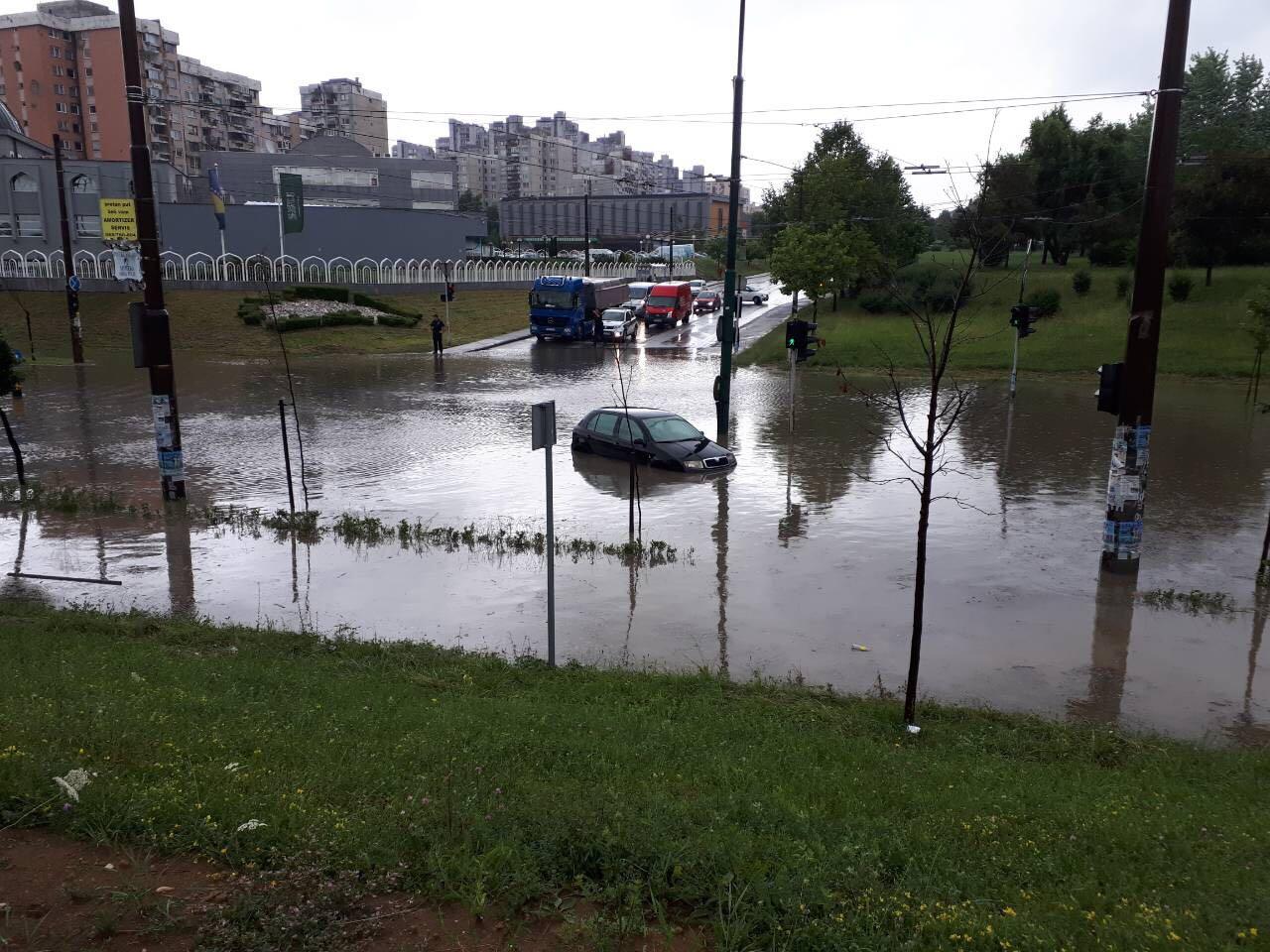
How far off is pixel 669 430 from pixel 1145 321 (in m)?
9.10

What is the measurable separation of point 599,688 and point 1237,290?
41.8m

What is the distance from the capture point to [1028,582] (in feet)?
39.1

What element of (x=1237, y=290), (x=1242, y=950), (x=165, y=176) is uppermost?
(x=165, y=176)

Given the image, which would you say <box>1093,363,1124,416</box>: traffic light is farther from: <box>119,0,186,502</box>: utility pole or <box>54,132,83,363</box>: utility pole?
<box>54,132,83,363</box>: utility pole

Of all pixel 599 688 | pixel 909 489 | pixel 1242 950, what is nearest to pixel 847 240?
pixel 909 489

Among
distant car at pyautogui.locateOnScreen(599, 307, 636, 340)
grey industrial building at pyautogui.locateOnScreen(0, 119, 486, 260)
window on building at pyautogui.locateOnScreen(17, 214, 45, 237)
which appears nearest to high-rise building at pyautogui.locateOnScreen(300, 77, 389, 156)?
grey industrial building at pyautogui.locateOnScreen(0, 119, 486, 260)

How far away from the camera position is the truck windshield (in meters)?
46.0

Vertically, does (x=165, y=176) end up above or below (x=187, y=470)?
above

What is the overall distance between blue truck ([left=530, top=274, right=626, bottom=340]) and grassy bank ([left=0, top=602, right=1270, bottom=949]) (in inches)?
1534

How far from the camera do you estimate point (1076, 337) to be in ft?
121

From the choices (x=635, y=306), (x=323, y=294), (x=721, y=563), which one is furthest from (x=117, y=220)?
(x=721, y=563)

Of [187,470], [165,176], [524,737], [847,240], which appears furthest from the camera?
[165,176]

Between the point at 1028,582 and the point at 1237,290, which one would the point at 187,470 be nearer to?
the point at 1028,582

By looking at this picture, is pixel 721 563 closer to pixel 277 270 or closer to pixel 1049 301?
pixel 1049 301
